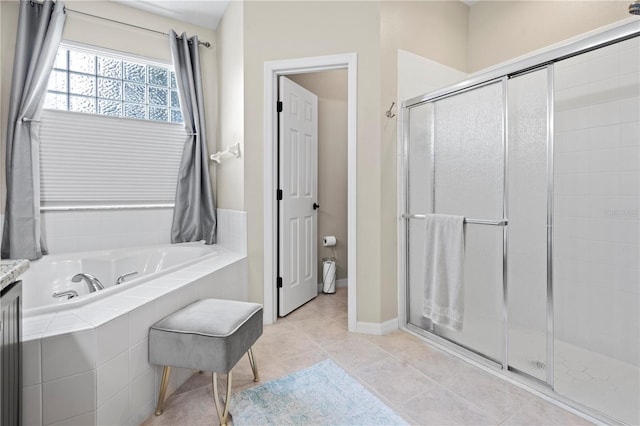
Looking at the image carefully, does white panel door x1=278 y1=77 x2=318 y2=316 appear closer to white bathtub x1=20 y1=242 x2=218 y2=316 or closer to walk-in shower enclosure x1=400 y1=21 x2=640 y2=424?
white bathtub x1=20 y1=242 x2=218 y2=316

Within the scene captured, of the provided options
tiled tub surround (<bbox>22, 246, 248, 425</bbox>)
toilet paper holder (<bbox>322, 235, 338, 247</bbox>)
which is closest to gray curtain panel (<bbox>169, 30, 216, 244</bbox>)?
toilet paper holder (<bbox>322, 235, 338, 247</bbox>)

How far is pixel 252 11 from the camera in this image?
2561 mm

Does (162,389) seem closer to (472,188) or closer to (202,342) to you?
(202,342)

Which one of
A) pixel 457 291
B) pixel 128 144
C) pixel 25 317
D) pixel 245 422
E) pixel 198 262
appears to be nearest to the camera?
pixel 25 317

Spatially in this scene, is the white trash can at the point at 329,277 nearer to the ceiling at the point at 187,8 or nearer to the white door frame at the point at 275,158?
the white door frame at the point at 275,158

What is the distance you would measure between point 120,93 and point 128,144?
45 centimetres

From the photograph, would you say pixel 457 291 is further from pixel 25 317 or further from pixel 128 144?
pixel 128 144

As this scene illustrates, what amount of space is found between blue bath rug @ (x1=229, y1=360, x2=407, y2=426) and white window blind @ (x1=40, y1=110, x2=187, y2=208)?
2042 mm

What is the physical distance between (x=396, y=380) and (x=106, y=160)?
2.79 metres

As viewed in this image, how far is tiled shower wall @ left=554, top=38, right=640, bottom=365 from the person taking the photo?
1825 millimetres

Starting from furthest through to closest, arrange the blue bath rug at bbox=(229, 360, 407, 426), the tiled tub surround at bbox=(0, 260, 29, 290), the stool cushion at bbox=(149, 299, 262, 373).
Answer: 1. the blue bath rug at bbox=(229, 360, 407, 426)
2. the stool cushion at bbox=(149, 299, 262, 373)
3. the tiled tub surround at bbox=(0, 260, 29, 290)

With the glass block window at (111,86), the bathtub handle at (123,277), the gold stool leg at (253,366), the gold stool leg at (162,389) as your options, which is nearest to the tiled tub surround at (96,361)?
the gold stool leg at (162,389)

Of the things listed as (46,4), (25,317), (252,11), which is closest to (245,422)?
(25,317)

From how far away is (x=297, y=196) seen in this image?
298 centimetres
